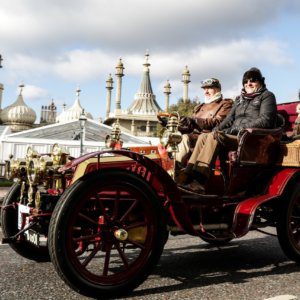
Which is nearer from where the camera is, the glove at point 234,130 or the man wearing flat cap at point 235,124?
the man wearing flat cap at point 235,124

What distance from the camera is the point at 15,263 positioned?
4.50 meters

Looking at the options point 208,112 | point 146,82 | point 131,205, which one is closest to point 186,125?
point 208,112

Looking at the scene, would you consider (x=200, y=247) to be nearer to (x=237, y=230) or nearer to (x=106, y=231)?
(x=237, y=230)

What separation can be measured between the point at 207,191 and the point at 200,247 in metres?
1.50

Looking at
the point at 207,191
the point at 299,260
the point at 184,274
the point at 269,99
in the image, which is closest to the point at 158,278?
the point at 184,274

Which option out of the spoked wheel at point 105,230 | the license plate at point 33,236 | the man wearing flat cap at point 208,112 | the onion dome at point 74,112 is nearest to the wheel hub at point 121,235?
the spoked wheel at point 105,230

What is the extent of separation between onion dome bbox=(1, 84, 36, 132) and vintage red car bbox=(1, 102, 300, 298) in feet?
140

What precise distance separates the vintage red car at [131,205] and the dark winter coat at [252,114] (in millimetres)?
156

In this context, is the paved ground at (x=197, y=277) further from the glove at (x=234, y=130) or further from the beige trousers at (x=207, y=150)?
the glove at (x=234, y=130)

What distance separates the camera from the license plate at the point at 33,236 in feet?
11.9

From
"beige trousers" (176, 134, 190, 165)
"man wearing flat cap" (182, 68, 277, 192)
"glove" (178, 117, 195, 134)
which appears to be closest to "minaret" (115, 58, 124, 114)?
"glove" (178, 117, 195, 134)

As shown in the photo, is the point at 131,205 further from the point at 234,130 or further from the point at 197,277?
the point at 234,130

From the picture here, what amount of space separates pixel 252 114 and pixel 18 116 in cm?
4361

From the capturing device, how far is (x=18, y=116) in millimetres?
45781
